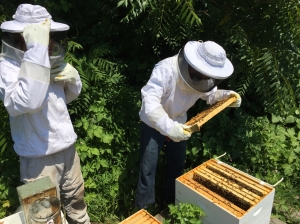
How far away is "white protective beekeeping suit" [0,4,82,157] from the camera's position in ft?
6.29

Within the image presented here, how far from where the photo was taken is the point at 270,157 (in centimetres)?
400

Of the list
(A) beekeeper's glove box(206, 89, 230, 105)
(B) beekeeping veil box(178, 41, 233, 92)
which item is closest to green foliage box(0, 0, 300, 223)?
(A) beekeeper's glove box(206, 89, 230, 105)

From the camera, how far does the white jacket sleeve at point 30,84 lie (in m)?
1.90

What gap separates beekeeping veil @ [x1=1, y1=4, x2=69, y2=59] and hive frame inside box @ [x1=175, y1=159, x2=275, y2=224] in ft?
4.97

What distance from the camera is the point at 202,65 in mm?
2443

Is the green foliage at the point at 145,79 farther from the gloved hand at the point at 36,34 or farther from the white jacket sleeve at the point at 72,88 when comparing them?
the gloved hand at the point at 36,34

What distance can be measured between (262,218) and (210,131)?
1698 millimetres

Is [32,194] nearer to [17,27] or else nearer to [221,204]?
[17,27]

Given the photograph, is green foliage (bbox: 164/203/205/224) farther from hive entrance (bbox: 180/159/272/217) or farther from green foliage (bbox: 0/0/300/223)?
green foliage (bbox: 0/0/300/223)

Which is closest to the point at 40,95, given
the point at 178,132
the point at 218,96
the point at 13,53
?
the point at 13,53

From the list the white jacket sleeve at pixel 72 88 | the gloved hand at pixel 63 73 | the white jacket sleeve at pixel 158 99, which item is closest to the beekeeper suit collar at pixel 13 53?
the gloved hand at pixel 63 73

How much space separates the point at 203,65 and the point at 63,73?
1.11 m

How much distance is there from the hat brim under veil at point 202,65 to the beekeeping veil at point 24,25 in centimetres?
100

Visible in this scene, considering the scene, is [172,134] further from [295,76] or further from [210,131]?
[295,76]
